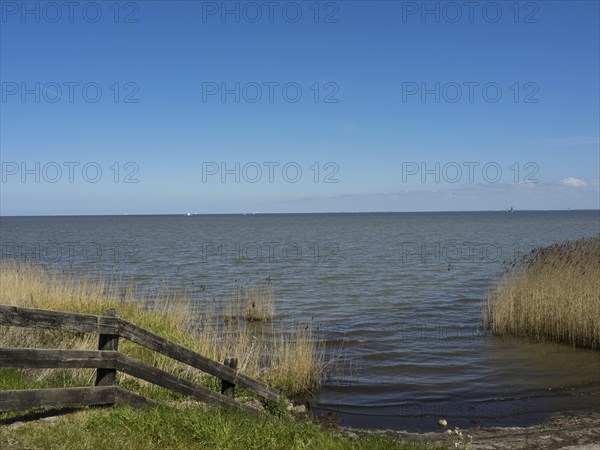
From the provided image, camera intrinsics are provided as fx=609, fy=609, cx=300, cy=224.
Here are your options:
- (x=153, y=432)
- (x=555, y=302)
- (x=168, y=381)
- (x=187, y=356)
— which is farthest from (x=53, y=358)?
(x=555, y=302)

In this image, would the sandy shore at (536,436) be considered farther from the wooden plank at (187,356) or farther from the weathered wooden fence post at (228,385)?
the weathered wooden fence post at (228,385)

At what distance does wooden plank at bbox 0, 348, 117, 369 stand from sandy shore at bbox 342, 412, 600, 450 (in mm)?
4267

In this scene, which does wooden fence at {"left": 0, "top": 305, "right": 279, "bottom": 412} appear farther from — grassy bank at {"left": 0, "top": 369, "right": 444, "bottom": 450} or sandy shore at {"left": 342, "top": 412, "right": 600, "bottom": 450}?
sandy shore at {"left": 342, "top": 412, "right": 600, "bottom": 450}

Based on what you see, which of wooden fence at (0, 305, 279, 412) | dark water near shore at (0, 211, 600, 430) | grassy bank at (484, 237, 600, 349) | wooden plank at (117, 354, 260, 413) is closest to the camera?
wooden fence at (0, 305, 279, 412)

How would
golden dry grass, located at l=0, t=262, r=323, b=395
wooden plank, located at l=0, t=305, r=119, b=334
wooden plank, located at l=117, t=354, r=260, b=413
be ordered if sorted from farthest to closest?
1. golden dry grass, located at l=0, t=262, r=323, b=395
2. wooden plank, located at l=117, t=354, r=260, b=413
3. wooden plank, located at l=0, t=305, r=119, b=334

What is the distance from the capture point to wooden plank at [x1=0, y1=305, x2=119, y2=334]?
19.5ft

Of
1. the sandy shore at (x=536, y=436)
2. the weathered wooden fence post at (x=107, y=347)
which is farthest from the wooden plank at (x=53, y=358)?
the sandy shore at (x=536, y=436)

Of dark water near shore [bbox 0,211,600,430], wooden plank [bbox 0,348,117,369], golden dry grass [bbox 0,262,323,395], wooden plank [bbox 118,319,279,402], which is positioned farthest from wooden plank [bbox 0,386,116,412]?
dark water near shore [bbox 0,211,600,430]

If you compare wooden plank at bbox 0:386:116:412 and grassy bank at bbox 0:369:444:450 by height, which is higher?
wooden plank at bbox 0:386:116:412

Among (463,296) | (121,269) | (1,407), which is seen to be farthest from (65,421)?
(121,269)

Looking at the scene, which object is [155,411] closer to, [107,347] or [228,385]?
[107,347]

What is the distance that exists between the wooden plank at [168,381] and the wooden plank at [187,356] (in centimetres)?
23

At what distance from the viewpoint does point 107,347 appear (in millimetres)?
7062

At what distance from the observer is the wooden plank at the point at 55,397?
6.09m
